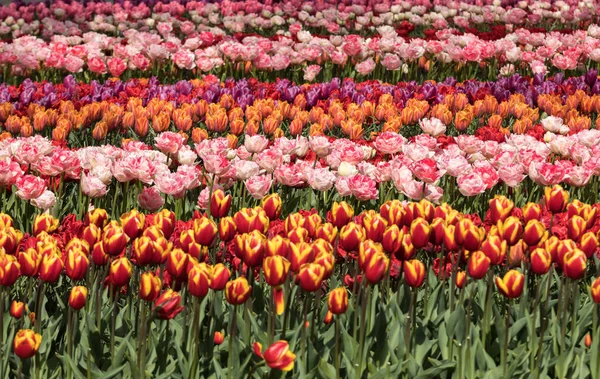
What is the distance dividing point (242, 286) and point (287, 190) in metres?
2.68

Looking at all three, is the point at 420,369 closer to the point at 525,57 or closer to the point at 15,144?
the point at 15,144

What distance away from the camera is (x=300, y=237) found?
10.8 feet

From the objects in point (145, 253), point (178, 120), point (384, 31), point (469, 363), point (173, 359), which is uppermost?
point (145, 253)

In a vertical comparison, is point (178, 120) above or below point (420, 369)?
below

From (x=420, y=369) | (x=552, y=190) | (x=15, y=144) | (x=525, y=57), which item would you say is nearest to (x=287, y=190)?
(x=15, y=144)

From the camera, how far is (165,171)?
4.65 meters

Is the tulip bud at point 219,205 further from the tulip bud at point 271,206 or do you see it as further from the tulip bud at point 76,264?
the tulip bud at point 76,264

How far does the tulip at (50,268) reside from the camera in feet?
10.0

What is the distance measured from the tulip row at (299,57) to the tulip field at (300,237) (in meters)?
1.10

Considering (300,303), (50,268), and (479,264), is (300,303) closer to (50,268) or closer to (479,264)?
(479,264)

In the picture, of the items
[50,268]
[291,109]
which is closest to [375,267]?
[50,268]

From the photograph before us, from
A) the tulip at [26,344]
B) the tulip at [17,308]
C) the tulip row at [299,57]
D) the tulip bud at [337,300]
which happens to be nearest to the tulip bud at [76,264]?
the tulip at [17,308]

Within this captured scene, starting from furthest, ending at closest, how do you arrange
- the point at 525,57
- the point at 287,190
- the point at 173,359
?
the point at 525,57 < the point at 287,190 < the point at 173,359

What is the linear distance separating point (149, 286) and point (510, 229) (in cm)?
134
